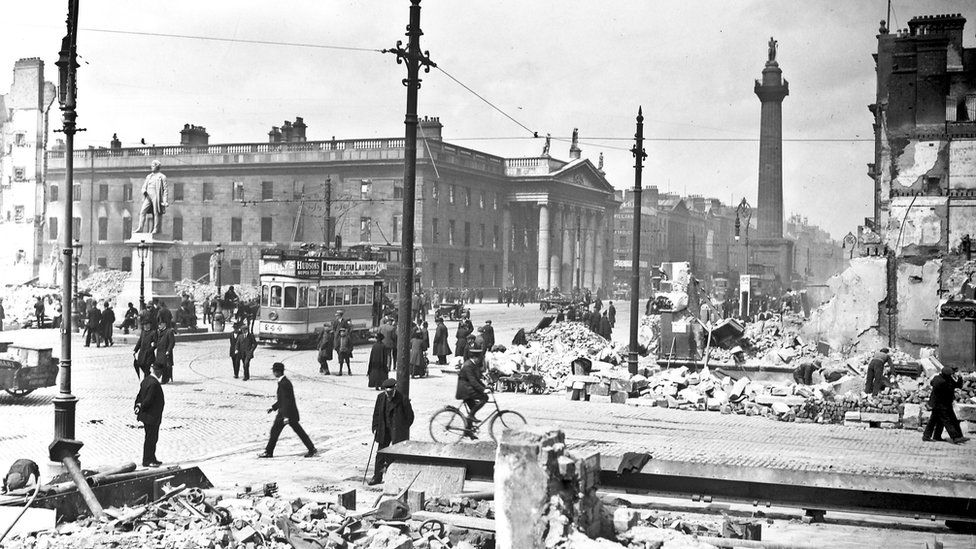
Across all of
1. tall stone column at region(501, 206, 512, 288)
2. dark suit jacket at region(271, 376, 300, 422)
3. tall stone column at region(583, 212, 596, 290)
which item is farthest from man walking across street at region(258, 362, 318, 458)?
tall stone column at region(583, 212, 596, 290)

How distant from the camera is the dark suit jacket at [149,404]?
447 inches

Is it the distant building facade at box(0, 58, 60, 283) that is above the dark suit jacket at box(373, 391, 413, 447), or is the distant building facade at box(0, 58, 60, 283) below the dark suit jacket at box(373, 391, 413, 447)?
above

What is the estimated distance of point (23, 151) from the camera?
28.6m

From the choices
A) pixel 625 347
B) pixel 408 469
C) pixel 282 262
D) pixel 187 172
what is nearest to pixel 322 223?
pixel 187 172

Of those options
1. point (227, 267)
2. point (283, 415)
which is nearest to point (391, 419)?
point (283, 415)

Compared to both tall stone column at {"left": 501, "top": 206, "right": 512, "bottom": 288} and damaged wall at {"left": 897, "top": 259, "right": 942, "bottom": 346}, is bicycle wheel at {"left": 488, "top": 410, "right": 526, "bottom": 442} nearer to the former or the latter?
damaged wall at {"left": 897, "top": 259, "right": 942, "bottom": 346}

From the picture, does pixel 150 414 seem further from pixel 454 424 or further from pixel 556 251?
pixel 556 251

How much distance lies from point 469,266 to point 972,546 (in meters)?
59.3

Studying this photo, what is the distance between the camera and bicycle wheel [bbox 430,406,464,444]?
1341 centimetres

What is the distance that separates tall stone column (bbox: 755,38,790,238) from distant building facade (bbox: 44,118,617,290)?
70.2 ft

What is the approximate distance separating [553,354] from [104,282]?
139 feet

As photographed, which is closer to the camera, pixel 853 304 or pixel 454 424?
pixel 454 424

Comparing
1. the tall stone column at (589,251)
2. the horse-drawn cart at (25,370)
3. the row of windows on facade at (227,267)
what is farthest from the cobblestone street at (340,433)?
the tall stone column at (589,251)

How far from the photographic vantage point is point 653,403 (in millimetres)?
18703
